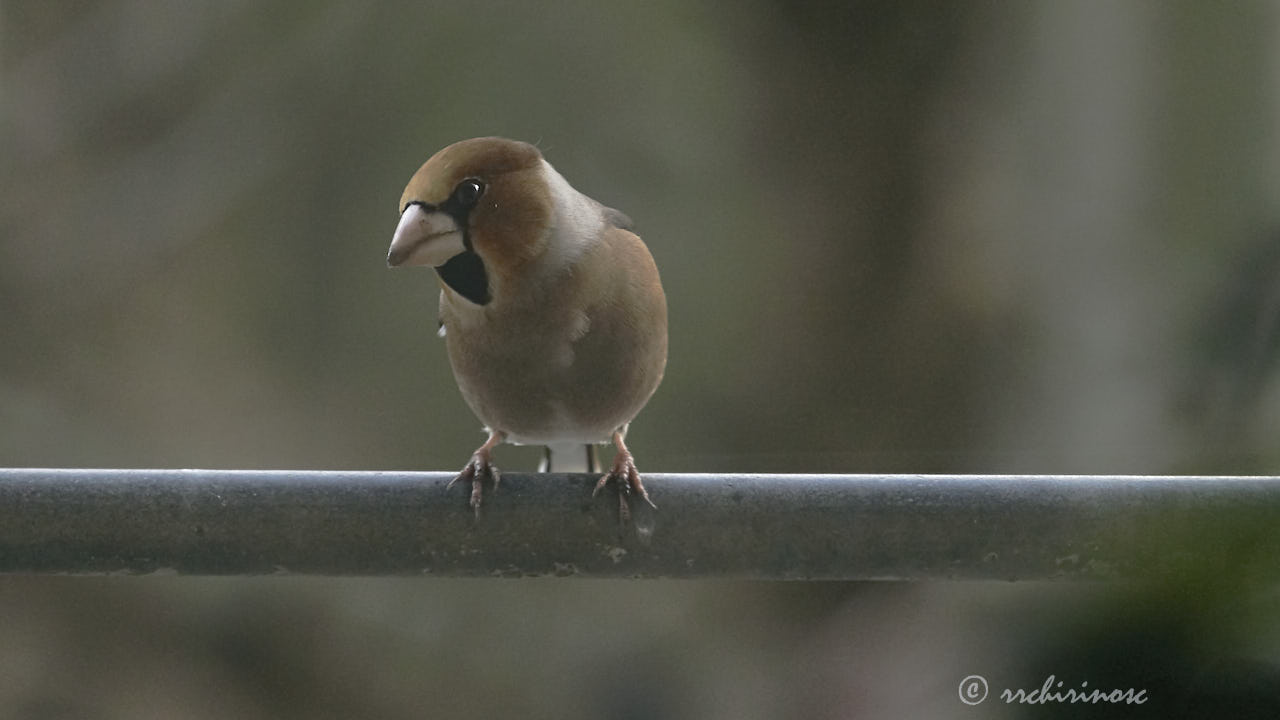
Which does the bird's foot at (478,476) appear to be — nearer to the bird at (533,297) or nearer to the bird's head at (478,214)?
the bird at (533,297)

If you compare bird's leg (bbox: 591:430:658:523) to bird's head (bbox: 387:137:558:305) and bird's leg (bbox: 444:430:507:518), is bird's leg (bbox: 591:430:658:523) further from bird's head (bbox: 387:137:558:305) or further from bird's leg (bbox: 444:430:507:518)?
bird's head (bbox: 387:137:558:305)

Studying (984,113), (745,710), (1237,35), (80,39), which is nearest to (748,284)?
(984,113)

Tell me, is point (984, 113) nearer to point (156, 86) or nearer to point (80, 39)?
point (156, 86)

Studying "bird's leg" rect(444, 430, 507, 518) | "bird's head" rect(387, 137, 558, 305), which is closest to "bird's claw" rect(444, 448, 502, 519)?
"bird's leg" rect(444, 430, 507, 518)

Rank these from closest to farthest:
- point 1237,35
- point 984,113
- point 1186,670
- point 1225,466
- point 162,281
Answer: point 1186,670, point 1225,466, point 1237,35, point 984,113, point 162,281

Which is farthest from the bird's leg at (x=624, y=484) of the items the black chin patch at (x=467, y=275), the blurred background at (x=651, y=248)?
the blurred background at (x=651, y=248)

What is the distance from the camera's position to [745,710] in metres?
2.08

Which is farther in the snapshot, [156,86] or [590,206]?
[156,86]

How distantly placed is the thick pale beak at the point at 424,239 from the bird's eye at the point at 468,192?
22 mm

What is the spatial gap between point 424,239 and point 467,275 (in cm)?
11

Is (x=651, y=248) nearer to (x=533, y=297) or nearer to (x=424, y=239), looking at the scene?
(x=533, y=297)

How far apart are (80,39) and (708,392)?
4.54 ft

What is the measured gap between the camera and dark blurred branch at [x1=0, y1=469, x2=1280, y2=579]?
2.59 ft

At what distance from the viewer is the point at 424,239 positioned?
90 cm
